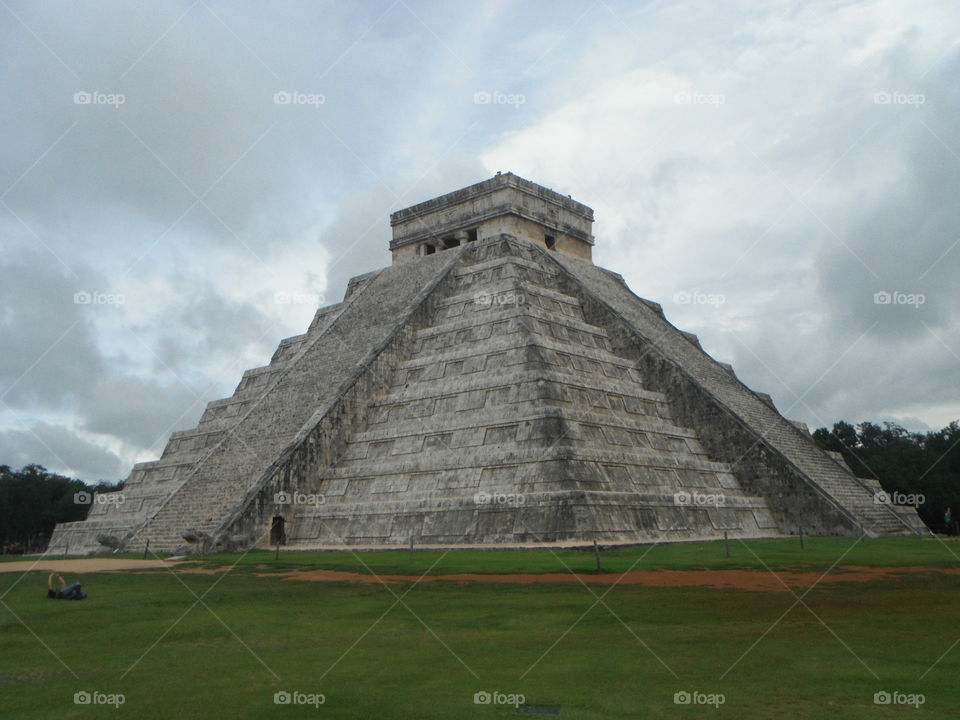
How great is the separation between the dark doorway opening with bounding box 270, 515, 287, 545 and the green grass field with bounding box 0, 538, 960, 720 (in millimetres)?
7501

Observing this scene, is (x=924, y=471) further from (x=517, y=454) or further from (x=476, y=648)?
(x=476, y=648)

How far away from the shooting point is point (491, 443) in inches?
854

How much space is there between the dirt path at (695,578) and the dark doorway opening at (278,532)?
23.8ft

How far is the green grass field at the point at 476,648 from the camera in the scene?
6.48 m

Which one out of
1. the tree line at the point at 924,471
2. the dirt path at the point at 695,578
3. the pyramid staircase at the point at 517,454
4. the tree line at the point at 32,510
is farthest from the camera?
the tree line at the point at 32,510

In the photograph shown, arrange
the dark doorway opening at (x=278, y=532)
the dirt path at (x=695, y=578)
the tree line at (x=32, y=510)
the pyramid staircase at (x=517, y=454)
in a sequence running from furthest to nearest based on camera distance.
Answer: the tree line at (x=32, y=510)
the dark doorway opening at (x=278, y=532)
the pyramid staircase at (x=517, y=454)
the dirt path at (x=695, y=578)

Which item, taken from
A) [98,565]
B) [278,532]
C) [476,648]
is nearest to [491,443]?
[278,532]

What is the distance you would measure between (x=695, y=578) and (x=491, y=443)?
8.53 m

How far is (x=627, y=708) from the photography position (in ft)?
20.4

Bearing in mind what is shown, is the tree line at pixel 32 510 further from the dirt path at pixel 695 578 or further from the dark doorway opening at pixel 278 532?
the dirt path at pixel 695 578

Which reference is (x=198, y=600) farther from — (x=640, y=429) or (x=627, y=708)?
Answer: (x=640, y=429)

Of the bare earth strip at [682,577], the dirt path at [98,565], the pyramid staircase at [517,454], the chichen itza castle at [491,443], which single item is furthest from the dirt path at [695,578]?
the dirt path at [98,565]

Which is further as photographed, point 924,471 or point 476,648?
point 924,471

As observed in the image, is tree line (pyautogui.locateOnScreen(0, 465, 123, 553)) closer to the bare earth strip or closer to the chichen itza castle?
the chichen itza castle
